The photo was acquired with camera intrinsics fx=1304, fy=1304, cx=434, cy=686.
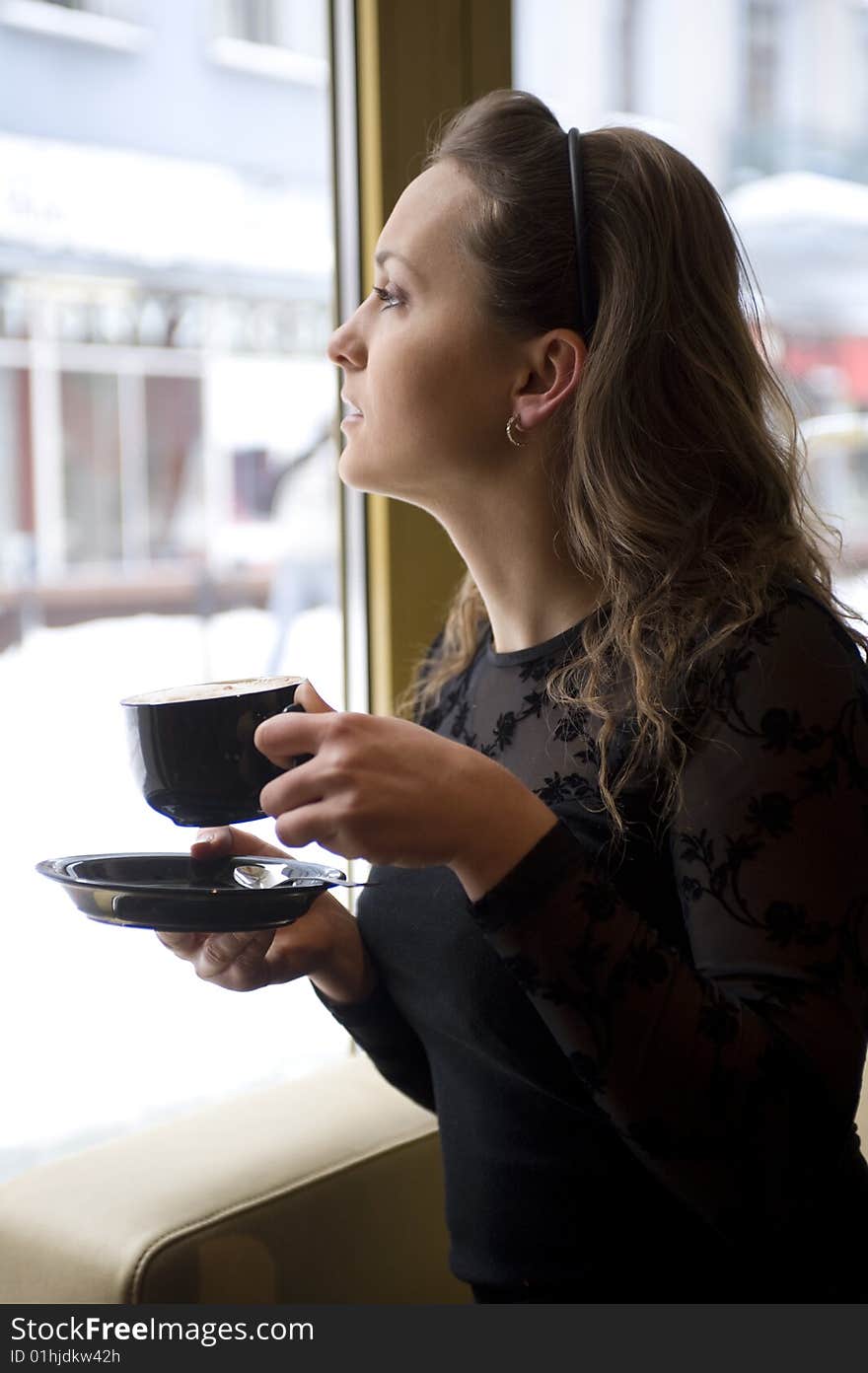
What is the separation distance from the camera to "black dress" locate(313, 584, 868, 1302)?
2.53ft

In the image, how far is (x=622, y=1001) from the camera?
765 mm

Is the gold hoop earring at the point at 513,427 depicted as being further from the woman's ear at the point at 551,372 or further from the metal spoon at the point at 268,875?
the metal spoon at the point at 268,875

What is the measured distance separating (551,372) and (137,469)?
0.55 metres

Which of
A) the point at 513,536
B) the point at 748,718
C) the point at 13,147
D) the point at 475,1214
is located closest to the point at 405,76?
the point at 13,147

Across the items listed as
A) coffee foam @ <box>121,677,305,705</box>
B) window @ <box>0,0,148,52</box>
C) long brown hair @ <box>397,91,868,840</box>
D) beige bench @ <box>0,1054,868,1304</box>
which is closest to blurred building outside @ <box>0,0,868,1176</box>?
window @ <box>0,0,148,52</box>

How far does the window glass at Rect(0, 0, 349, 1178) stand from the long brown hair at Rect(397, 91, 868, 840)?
0.43 metres

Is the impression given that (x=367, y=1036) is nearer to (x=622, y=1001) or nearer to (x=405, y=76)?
(x=622, y=1001)

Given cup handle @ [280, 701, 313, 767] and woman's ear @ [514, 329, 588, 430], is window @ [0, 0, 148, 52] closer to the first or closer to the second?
woman's ear @ [514, 329, 588, 430]

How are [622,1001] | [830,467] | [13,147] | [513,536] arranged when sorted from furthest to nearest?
[830,467], [13,147], [513,536], [622,1001]

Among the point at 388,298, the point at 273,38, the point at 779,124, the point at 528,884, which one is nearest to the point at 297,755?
the point at 528,884

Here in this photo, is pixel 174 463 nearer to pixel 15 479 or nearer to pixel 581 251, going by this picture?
pixel 15 479

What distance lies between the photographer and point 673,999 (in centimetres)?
77

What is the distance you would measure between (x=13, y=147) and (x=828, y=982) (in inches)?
40.6

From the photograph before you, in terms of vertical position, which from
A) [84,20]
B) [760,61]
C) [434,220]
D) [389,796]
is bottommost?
[389,796]
